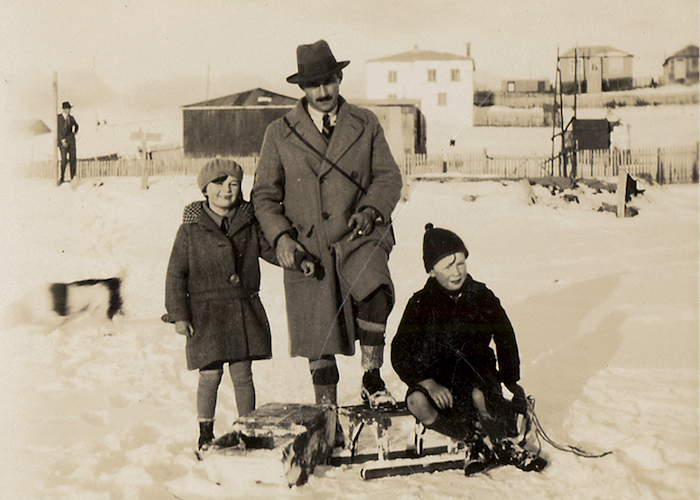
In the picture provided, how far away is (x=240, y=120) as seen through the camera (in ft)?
22.9

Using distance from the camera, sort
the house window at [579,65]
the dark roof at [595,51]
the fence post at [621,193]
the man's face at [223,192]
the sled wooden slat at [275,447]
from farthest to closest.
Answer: the fence post at [621,193]
the house window at [579,65]
the dark roof at [595,51]
the man's face at [223,192]
the sled wooden slat at [275,447]

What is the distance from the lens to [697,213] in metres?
4.27

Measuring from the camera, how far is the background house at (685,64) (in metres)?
3.76

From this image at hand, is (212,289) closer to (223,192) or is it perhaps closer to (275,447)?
(223,192)

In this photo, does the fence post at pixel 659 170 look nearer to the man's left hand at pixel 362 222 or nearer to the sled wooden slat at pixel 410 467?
the man's left hand at pixel 362 222

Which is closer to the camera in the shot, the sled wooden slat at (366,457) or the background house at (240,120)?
the sled wooden slat at (366,457)

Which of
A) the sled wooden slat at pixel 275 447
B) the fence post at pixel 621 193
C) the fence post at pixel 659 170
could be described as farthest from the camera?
the fence post at pixel 621 193

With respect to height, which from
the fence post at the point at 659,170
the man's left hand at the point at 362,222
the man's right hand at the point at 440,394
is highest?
the fence post at the point at 659,170

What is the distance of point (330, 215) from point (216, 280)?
1.86 feet

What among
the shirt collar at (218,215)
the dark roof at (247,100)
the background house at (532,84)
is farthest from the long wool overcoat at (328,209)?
the dark roof at (247,100)

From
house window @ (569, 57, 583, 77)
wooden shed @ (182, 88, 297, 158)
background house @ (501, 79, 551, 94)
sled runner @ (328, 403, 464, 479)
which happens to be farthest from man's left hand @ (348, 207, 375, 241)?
wooden shed @ (182, 88, 297, 158)

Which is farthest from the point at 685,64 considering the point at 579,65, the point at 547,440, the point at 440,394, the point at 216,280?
the point at 216,280

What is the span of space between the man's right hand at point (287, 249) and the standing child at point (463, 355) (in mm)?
528

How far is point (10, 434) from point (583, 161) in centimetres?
436
